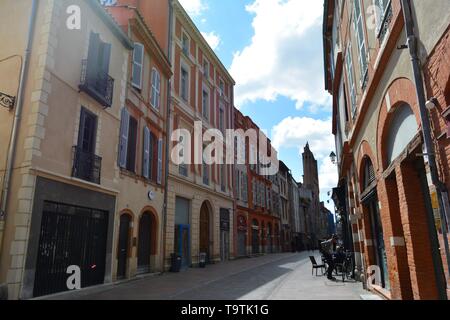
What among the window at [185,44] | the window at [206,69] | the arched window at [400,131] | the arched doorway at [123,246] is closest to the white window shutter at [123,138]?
the arched doorway at [123,246]

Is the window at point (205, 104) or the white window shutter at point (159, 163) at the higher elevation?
the window at point (205, 104)

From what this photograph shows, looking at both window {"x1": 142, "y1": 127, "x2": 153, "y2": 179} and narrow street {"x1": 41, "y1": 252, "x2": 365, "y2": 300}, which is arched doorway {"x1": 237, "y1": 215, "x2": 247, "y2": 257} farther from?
narrow street {"x1": 41, "y1": 252, "x2": 365, "y2": 300}

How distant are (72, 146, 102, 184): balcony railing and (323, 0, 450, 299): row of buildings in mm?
8046

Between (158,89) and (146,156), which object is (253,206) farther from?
(146,156)

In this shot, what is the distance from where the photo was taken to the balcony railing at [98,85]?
10.8 meters

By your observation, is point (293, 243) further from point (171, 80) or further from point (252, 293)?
point (252, 293)

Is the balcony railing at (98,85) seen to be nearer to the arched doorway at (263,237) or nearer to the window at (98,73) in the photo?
the window at (98,73)

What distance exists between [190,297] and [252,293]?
1794 millimetres

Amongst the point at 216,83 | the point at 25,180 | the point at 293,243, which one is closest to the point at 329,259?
the point at 25,180

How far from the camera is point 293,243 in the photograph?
162 ft

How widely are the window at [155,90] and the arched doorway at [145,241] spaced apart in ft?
17.1

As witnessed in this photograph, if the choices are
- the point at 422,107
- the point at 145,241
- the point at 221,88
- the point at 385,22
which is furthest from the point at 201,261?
the point at 422,107

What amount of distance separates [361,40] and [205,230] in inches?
640

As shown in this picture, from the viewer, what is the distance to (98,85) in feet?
37.5
